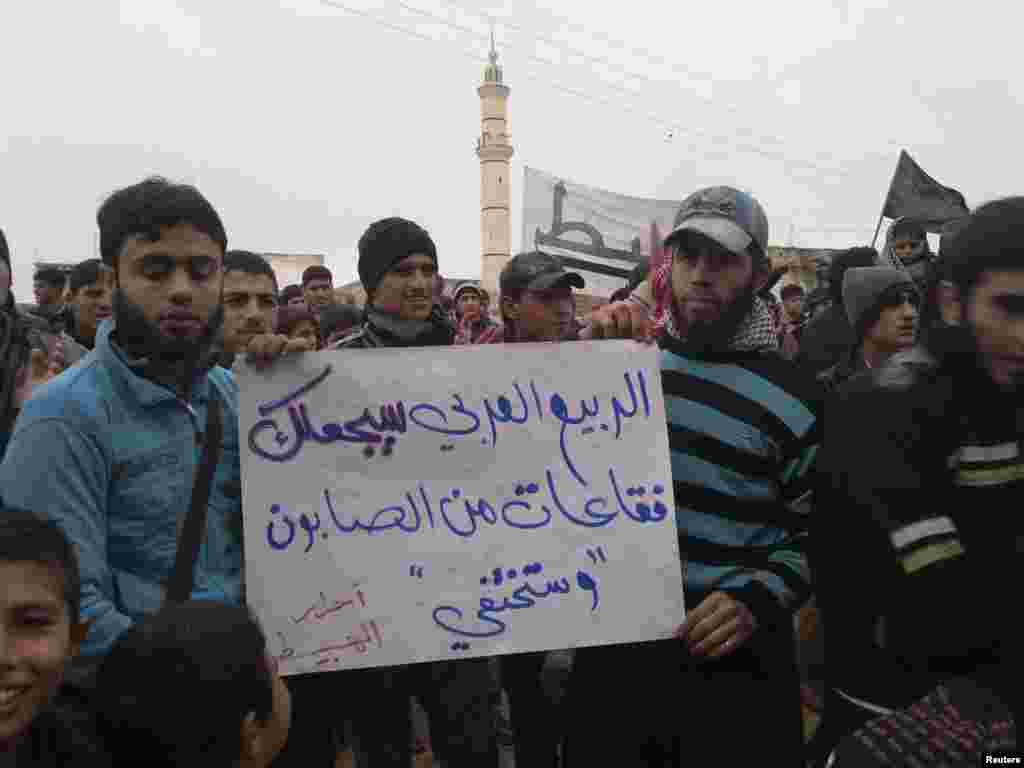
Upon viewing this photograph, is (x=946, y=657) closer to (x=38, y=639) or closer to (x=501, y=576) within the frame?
(x=501, y=576)

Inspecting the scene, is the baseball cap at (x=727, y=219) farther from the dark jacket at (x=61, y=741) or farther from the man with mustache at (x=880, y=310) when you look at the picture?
the man with mustache at (x=880, y=310)

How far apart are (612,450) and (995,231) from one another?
0.91 metres

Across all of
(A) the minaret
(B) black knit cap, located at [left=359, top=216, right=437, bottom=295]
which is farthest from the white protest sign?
(A) the minaret

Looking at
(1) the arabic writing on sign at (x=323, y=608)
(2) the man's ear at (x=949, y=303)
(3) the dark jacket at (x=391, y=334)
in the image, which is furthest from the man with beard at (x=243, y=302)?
(2) the man's ear at (x=949, y=303)

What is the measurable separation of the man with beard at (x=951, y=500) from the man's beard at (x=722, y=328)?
0.42m

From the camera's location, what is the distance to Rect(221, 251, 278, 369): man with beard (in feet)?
10.2

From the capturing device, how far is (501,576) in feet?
6.63

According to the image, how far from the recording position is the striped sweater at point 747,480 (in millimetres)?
2002

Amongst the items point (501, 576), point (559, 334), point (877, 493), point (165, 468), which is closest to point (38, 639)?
point (165, 468)

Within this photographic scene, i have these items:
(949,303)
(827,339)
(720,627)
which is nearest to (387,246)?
(720,627)

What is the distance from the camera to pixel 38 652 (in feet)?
4.59

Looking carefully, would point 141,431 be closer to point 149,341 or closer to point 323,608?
point 149,341

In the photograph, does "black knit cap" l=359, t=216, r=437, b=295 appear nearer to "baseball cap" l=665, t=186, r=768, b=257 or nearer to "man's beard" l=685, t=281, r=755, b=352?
"baseball cap" l=665, t=186, r=768, b=257

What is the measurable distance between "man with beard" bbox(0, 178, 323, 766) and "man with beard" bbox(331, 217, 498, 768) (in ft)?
2.78
